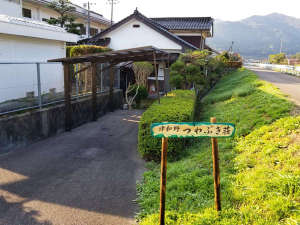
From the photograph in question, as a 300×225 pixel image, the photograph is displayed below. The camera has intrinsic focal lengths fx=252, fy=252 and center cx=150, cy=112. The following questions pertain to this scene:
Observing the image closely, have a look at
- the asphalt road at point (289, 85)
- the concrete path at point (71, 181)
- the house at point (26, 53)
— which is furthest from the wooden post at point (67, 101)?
the asphalt road at point (289, 85)

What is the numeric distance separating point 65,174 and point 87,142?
2.54 metres

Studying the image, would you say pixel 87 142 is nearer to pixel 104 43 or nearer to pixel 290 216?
pixel 290 216

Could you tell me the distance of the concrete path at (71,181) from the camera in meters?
4.38

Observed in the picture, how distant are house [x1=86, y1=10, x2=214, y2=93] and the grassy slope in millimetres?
12540

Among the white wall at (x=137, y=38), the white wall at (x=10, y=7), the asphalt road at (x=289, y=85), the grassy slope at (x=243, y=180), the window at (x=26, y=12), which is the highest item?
the window at (x=26, y=12)

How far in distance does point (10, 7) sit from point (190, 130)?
15.3m

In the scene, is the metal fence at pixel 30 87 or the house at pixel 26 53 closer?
the metal fence at pixel 30 87

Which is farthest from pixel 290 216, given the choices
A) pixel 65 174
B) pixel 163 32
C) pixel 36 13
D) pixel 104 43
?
pixel 36 13

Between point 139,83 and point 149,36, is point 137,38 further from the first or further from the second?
point 139,83

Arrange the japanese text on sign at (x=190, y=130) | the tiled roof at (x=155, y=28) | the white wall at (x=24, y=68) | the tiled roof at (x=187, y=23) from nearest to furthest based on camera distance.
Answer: the japanese text on sign at (x=190, y=130)
the white wall at (x=24, y=68)
the tiled roof at (x=155, y=28)
the tiled roof at (x=187, y=23)

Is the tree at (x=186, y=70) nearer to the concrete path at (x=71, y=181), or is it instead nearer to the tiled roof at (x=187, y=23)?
the concrete path at (x=71, y=181)

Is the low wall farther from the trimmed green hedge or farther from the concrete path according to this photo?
the trimmed green hedge

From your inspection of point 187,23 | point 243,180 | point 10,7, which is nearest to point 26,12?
point 10,7

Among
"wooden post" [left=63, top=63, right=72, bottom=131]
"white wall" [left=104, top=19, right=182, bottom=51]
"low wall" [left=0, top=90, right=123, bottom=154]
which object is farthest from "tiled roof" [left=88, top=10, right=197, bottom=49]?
"wooden post" [left=63, top=63, right=72, bottom=131]
